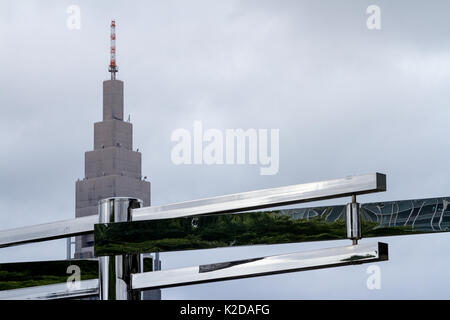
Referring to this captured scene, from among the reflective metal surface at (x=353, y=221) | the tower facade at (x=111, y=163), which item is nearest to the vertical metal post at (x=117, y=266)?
the reflective metal surface at (x=353, y=221)

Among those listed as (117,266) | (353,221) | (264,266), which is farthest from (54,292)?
(353,221)

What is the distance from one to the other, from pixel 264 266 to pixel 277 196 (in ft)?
0.46

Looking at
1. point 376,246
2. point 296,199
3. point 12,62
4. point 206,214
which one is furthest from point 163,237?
point 12,62

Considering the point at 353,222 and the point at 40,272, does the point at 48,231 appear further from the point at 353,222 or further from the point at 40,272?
the point at 353,222

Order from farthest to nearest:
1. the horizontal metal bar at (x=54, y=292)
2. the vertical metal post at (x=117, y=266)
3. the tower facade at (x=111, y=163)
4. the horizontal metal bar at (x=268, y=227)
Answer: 1. the tower facade at (x=111, y=163)
2. the horizontal metal bar at (x=54, y=292)
3. the vertical metal post at (x=117, y=266)
4. the horizontal metal bar at (x=268, y=227)

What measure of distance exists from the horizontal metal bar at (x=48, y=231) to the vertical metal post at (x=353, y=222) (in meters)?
0.66

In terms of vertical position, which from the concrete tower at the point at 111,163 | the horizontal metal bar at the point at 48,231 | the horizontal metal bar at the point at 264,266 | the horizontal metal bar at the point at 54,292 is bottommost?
the horizontal metal bar at the point at 54,292

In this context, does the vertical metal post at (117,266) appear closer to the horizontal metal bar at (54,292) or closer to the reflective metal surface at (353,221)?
the horizontal metal bar at (54,292)

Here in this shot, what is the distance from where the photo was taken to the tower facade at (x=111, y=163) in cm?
7056

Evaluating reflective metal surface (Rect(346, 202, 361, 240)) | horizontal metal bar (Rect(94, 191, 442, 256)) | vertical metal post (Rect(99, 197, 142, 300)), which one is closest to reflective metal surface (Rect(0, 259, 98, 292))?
vertical metal post (Rect(99, 197, 142, 300))

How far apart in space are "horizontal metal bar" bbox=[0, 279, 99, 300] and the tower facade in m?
67.1
